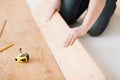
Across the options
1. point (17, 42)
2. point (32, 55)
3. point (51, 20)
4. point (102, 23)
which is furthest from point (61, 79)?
point (102, 23)

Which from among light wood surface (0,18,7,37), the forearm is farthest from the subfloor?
light wood surface (0,18,7,37)

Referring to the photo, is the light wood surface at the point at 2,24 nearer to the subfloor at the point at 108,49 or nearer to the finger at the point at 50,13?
the finger at the point at 50,13

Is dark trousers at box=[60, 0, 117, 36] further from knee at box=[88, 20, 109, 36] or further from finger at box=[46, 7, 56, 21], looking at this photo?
finger at box=[46, 7, 56, 21]

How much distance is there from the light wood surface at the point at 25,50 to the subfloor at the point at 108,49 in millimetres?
339

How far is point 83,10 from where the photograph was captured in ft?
5.57

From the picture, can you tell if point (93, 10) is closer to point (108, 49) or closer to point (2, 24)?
point (108, 49)

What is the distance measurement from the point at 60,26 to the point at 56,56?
231mm

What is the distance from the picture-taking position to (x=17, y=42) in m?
1.19

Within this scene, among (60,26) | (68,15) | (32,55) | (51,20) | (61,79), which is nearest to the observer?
(61,79)

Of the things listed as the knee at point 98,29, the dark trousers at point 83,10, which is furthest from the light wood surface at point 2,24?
the knee at point 98,29

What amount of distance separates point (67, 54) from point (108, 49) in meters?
0.39

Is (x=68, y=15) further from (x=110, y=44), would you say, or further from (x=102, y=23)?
(x=110, y=44)

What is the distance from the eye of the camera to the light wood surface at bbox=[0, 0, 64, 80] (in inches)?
39.0

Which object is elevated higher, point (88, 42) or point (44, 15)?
point (44, 15)
